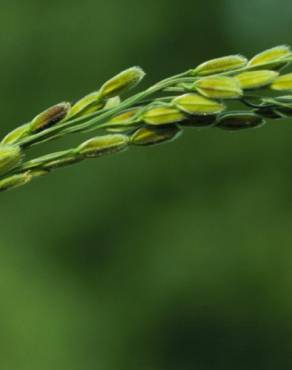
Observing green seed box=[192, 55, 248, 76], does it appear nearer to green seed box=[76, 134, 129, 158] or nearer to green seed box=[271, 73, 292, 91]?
green seed box=[271, 73, 292, 91]

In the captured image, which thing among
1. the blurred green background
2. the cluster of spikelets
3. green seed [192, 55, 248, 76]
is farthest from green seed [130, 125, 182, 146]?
the blurred green background

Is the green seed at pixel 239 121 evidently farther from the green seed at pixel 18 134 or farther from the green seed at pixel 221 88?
the green seed at pixel 18 134

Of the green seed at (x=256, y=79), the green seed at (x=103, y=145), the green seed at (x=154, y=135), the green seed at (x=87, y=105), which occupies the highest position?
the green seed at (x=87, y=105)

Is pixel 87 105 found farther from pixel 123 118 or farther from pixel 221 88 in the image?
pixel 221 88

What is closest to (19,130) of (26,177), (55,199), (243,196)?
(26,177)

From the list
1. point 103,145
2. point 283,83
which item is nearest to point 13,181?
point 103,145

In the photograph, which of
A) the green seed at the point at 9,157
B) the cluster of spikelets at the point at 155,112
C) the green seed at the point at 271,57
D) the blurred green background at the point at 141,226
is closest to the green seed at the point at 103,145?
the cluster of spikelets at the point at 155,112
